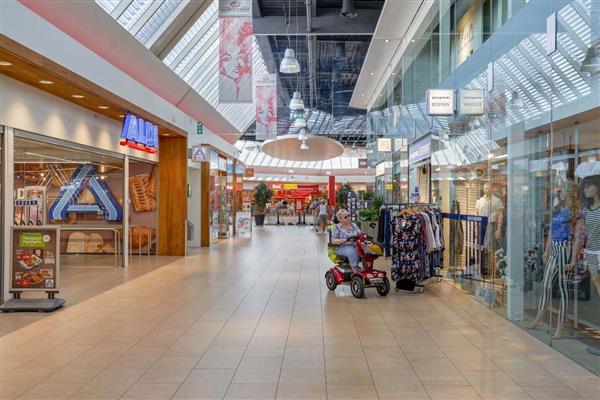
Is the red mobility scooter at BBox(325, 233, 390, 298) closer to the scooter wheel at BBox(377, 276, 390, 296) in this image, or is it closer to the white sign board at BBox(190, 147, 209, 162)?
the scooter wheel at BBox(377, 276, 390, 296)

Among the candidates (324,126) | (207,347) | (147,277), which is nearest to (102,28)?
(147,277)

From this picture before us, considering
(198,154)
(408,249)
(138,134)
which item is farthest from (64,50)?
(198,154)

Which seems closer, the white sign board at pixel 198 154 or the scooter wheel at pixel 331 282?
the scooter wheel at pixel 331 282

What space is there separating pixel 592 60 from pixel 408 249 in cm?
438

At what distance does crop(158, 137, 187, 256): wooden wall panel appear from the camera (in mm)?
13648

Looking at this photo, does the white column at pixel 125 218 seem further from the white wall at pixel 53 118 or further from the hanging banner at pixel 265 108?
the hanging banner at pixel 265 108

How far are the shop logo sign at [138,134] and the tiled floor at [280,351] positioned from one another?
3254 mm

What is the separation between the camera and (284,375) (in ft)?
14.0

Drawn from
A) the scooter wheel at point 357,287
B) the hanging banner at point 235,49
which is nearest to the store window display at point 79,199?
the hanging banner at point 235,49

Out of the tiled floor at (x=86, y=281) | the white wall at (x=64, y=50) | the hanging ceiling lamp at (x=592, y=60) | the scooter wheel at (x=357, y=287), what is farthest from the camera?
the scooter wheel at (x=357, y=287)

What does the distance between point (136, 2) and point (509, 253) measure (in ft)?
23.1

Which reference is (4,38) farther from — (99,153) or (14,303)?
(99,153)

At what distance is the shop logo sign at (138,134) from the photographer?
10195 mm

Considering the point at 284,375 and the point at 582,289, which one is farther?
the point at 582,289
